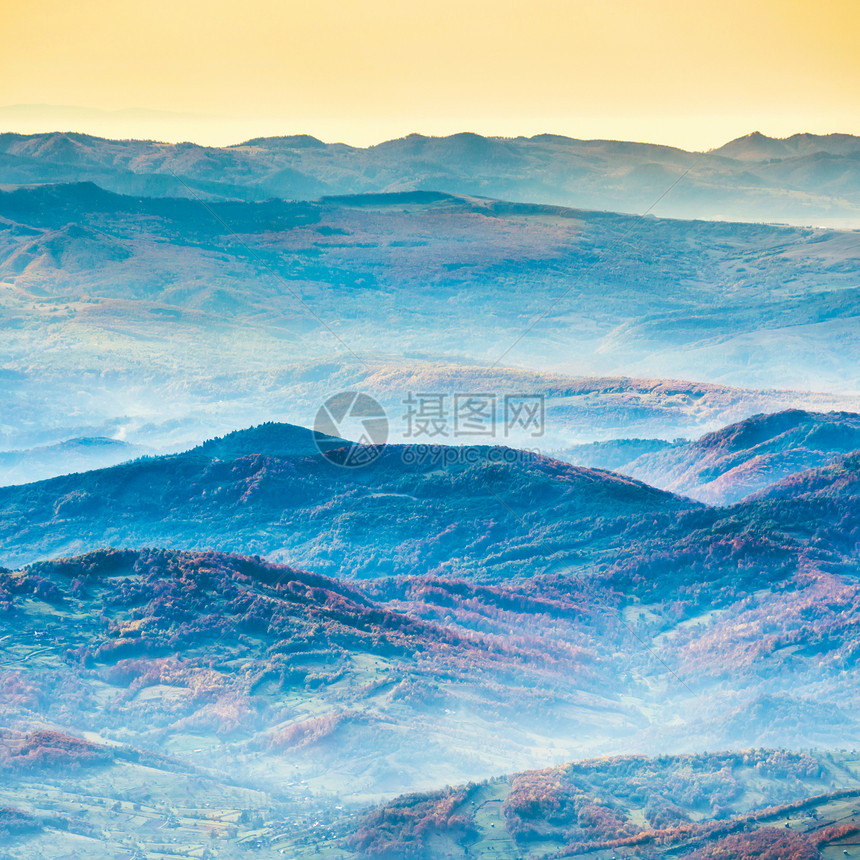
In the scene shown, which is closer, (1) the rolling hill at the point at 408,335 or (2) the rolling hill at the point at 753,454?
(2) the rolling hill at the point at 753,454

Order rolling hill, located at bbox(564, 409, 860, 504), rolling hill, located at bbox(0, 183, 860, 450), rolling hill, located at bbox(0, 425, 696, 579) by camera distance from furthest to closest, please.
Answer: rolling hill, located at bbox(0, 183, 860, 450) → rolling hill, located at bbox(564, 409, 860, 504) → rolling hill, located at bbox(0, 425, 696, 579)

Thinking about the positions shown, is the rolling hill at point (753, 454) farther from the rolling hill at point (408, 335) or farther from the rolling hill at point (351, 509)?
the rolling hill at point (408, 335)

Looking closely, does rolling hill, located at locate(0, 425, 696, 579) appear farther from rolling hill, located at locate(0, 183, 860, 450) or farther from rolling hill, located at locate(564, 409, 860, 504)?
rolling hill, located at locate(0, 183, 860, 450)

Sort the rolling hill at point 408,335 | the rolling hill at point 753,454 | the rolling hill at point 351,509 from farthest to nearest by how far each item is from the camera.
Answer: the rolling hill at point 408,335
the rolling hill at point 753,454
the rolling hill at point 351,509

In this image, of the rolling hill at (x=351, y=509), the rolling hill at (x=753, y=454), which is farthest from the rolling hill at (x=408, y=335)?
the rolling hill at (x=351, y=509)

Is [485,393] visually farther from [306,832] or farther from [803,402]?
[306,832]

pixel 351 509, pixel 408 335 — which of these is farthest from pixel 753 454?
pixel 408 335

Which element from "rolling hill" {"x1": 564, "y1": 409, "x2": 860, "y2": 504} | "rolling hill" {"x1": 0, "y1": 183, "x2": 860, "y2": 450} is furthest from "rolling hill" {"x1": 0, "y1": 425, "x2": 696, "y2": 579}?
"rolling hill" {"x1": 0, "y1": 183, "x2": 860, "y2": 450}

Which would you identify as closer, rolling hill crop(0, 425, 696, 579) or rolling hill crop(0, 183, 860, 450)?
rolling hill crop(0, 425, 696, 579)

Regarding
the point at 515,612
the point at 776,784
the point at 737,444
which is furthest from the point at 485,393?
the point at 776,784

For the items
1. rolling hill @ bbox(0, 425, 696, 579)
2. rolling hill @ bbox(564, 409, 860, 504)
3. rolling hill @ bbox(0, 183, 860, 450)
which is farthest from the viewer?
rolling hill @ bbox(0, 183, 860, 450)

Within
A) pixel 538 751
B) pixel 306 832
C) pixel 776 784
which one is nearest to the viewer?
pixel 306 832
